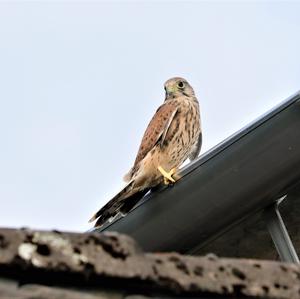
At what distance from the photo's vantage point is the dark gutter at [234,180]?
330 centimetres

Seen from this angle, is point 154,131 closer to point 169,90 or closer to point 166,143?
point 166,143

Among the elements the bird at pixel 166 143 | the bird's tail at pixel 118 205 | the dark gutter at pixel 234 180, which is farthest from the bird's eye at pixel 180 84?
the dark gutter at pixel 234 180

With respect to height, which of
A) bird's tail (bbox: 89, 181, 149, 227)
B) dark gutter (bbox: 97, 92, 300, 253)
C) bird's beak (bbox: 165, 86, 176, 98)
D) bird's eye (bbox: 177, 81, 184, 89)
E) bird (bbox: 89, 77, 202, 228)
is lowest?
dark gutter (bbox: 97, 92, 300, 253)

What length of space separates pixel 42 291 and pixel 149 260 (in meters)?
0.18

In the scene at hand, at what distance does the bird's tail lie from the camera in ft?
15.8

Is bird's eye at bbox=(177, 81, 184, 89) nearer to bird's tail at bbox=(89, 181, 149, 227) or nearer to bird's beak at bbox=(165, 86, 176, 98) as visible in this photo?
bird's beak at bbox=(165, 86, 176, 98)

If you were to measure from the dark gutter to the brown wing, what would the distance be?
275 cm

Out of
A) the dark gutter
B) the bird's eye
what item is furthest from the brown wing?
the dark gutter

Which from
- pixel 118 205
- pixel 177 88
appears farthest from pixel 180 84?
pixel 118 205

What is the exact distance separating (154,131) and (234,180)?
2.93m

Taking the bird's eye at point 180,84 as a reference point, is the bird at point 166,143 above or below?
below

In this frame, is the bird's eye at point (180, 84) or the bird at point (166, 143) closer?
the bird at point (166, 143)

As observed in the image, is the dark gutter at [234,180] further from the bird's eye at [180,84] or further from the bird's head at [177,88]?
the bird's eye at [180,84]

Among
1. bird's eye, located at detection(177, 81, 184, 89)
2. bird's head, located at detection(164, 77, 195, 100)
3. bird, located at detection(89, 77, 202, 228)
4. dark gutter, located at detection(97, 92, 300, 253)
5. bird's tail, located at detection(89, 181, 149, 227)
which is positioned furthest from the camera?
bird's eye, located at detection(177, 81, 184, 89)
